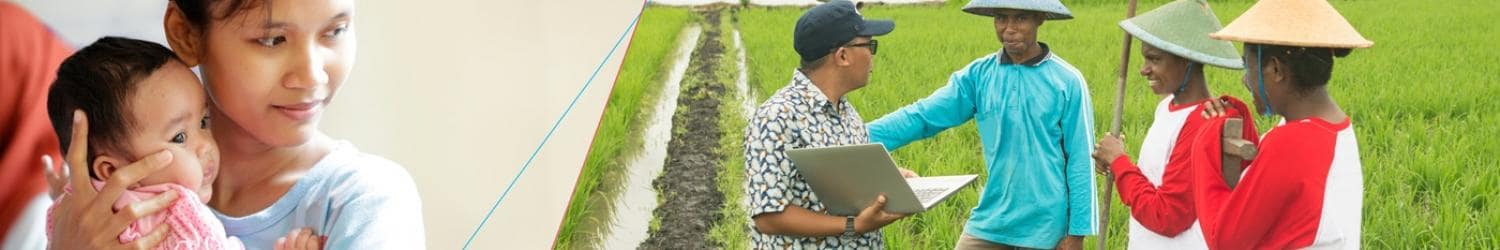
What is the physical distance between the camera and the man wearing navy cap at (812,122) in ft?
7.50

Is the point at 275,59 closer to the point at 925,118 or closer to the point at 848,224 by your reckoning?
the point at 848,224

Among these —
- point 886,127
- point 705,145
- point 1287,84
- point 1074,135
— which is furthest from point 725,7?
point 1287,84

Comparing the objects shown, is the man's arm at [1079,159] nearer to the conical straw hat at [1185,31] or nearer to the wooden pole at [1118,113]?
the wooden pole at [1118,113]

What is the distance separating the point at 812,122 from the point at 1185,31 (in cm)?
65

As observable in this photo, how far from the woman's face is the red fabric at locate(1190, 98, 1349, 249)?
4.50ft

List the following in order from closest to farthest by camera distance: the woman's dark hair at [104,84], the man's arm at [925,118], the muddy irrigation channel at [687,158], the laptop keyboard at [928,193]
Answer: the woman's dark hair at [104,84]
the laptop keyboard at [928,193]
the man's arm at [925,118]
the muddy irrigation channel at [687,158]

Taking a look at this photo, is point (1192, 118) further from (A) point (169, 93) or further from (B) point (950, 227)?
(A) point (169, 93)

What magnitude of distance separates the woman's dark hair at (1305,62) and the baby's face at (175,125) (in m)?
1.49

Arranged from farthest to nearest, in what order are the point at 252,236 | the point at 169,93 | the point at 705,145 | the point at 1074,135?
the point at 705,145
the point at 1074,135
the point at 252,236
the point at 169,93

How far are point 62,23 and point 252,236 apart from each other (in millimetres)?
317

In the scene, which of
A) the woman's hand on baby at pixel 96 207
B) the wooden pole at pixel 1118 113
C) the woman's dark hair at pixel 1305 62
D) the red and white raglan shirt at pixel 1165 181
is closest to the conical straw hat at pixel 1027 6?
the wooden pole at pixel 1118 113

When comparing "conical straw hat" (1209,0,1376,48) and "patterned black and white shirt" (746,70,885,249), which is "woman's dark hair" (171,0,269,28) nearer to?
"patterned black and white shirt" (746,70,885,249)

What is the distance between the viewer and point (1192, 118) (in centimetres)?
232

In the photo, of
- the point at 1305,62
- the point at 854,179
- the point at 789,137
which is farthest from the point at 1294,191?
the point at 789,137
